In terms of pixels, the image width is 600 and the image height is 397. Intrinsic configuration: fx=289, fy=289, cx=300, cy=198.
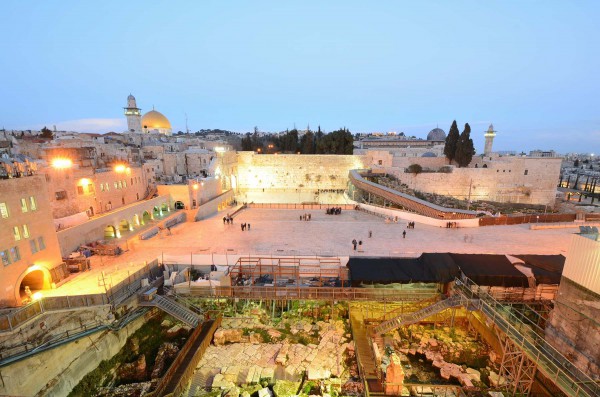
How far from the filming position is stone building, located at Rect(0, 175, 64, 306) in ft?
37.3

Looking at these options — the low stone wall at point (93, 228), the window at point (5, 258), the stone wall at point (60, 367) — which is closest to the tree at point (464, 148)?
the low stone wall at point (93, 228)

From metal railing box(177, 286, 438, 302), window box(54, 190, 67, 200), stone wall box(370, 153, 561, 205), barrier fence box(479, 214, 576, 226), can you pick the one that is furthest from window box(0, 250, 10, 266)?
stone wall box(370, 153, 561, 205)

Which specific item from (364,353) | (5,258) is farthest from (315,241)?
(5,258)

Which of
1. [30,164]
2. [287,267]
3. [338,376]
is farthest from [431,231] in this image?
[30,164]

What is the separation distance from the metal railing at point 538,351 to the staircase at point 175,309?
39.3ft

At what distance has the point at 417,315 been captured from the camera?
12.7 m

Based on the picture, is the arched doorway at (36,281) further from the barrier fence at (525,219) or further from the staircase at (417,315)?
the barrier fence at (525,219)

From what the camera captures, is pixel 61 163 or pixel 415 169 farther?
pixel 415 169

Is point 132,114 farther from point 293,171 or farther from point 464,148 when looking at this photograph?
point 464,148

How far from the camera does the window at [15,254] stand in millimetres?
11625

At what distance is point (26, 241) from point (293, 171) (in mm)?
35879

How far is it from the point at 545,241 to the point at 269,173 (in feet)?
114

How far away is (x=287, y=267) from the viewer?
50.6 feet

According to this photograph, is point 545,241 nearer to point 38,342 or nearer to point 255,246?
point 255,246
